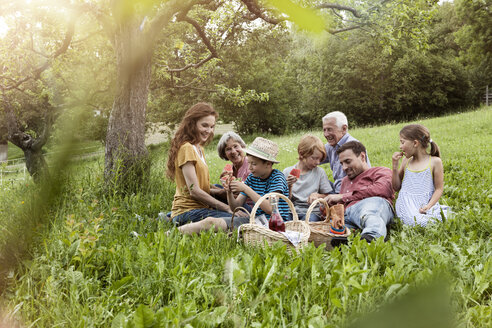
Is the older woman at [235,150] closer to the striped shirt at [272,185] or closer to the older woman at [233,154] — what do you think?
the older woman at [233,154]

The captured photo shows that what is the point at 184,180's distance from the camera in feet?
13.8

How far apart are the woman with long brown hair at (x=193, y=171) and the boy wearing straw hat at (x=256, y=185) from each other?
0.95 ft

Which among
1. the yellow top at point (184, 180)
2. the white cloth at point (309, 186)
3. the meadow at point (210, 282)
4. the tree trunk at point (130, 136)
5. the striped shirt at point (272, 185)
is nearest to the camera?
the meadow at point (210, 282)

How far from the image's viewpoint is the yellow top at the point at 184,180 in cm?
398

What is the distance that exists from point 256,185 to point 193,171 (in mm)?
677

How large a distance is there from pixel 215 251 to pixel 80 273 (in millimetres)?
1005

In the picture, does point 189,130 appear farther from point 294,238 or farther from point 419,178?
point 419,178

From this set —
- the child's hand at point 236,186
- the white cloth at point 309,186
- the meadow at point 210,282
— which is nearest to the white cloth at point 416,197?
the meadow at point 210,282

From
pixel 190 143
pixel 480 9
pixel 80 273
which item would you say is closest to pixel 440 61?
pixel 480 9

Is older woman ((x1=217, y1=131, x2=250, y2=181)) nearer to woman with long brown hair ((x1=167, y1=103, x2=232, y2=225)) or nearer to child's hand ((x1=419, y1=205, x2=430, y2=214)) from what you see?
woman with long brown hair ((x1=167, y1=103, x2=232, y2=225))

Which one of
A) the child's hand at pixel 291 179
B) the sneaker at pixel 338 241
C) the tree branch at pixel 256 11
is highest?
the tree branch at pixel 256 11

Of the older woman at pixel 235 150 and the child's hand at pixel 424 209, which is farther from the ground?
the older woman at pixel 235 150

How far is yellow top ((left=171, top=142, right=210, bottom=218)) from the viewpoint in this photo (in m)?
3.98

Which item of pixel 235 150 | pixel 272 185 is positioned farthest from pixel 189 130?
pixel 272 185
